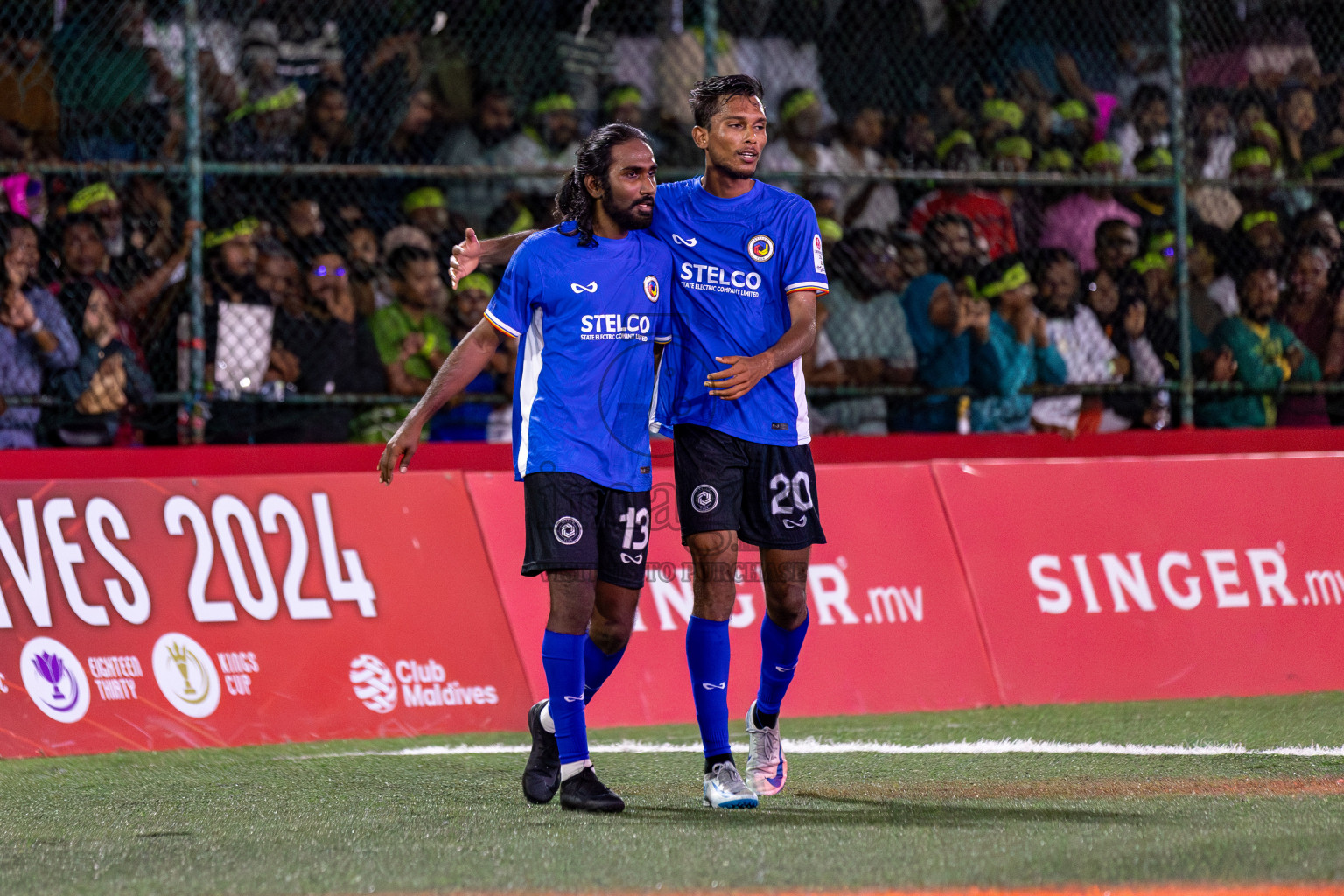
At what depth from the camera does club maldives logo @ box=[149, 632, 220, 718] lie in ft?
20.7

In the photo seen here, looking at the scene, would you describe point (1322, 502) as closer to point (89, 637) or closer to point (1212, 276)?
point (1212, 276)

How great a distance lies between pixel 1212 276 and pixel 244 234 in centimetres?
572

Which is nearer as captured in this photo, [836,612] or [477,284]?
[836,612]

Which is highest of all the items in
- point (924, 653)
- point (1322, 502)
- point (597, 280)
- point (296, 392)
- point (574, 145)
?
point (574, 145)

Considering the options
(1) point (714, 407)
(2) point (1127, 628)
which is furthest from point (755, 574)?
(1) point (714, 407)

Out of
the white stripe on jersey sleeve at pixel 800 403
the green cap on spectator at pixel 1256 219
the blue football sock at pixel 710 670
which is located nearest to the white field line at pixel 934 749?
the blue football sock at pixel 710 670

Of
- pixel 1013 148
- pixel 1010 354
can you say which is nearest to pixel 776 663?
pixel 1010 354

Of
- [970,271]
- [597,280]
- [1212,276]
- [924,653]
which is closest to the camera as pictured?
[597,280]

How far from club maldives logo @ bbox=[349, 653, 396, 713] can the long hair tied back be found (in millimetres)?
2541

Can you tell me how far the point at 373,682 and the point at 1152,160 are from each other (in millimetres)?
5975

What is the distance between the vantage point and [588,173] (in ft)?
15.3

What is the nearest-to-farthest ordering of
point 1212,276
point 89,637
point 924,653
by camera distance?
point 89,637 < point 924,653 < point 1212,276

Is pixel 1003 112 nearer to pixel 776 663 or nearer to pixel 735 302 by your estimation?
pixel 735 302

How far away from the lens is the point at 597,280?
15.1ft
